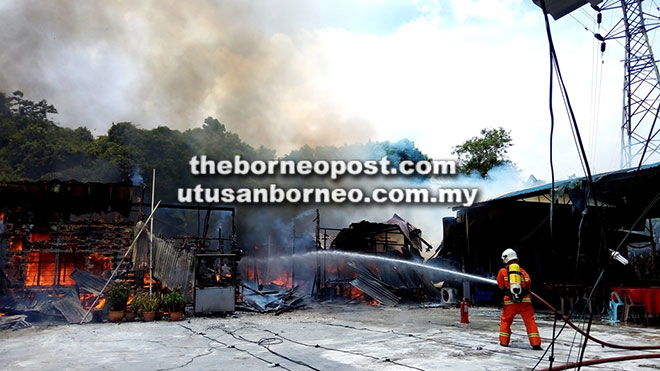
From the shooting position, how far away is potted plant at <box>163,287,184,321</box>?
42.7 feet

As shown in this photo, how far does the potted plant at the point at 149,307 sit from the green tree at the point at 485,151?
28.6 m

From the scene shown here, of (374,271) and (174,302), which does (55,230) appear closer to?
(174,302)

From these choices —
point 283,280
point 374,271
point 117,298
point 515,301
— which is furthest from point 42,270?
point 515,301

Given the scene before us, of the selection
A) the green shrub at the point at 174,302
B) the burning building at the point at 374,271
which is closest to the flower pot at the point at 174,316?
the green shrub at the point at 174,302

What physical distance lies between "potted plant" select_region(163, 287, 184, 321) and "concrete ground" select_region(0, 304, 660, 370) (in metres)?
0.39

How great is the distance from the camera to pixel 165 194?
3647 centimetres

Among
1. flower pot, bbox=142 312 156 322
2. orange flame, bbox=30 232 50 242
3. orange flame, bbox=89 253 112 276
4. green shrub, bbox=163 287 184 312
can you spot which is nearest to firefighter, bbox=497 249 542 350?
green shrub, bbox=163 287 184 312

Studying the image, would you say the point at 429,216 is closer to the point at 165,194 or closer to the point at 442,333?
the point at 165,194

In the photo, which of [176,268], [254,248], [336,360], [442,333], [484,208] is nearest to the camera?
[336,360]

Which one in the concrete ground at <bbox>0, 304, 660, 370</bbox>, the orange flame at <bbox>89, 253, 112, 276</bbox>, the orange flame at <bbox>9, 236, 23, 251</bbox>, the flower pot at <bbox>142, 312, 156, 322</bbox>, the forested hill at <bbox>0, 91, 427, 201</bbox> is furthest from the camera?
the forested hill at <bbox>0, 91, 427, 201</bbox>

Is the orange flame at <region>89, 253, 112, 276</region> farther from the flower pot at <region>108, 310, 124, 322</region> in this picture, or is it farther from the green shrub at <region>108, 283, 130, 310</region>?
the flower pot at <region>108, 310, 124, 322</region>

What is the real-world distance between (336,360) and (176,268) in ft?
32.0

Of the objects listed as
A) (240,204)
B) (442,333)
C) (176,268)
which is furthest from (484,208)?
(240,204)

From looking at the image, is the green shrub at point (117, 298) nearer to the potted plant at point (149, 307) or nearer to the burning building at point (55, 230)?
the potted plant at point (149, 307)
